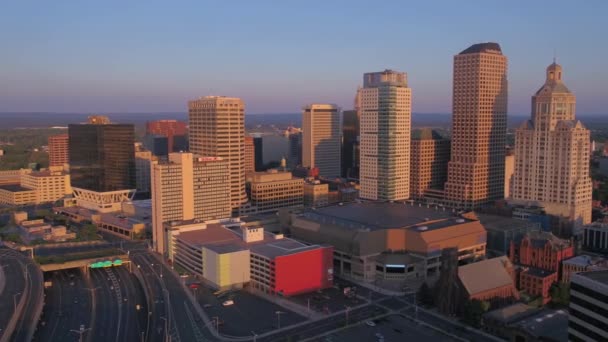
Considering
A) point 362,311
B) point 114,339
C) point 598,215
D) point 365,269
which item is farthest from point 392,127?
point 114,339

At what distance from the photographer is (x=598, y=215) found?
325 feet

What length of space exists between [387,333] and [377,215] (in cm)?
2893

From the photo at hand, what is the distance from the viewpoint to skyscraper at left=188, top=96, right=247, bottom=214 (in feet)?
322

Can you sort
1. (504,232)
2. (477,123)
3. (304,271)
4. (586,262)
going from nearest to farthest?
1. (304,271)
2. (586,262)
3. (504,232)
4. (477,123)

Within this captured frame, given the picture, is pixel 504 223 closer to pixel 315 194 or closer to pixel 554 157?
pixel 554 157

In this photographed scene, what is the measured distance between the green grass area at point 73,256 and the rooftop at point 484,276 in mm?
45043

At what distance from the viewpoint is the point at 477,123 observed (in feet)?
357

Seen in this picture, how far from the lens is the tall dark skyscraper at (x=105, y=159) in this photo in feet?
391

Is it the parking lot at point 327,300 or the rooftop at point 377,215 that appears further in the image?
the rooftop at point 377,215

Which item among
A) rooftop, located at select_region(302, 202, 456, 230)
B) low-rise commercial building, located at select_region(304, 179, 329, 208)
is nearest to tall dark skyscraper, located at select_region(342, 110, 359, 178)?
low-rise commercial building, located at select_region(304, 179, 329, 208)

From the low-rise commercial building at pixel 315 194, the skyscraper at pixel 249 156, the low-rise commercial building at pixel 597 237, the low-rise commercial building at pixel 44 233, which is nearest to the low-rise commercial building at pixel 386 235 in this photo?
the low-rise commercial building at pixel 597 237

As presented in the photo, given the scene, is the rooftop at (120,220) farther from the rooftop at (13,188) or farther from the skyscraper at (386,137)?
the skyscraper at (386,137)

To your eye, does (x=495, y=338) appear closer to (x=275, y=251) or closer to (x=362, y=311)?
(x=362, y=311)

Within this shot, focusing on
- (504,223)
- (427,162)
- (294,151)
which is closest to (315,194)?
(427,162)
